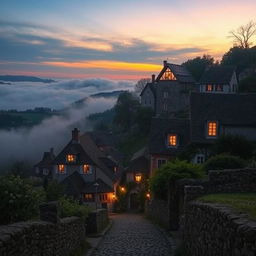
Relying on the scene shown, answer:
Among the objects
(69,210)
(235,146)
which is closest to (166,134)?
(235,146)

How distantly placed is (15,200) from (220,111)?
3232 cm

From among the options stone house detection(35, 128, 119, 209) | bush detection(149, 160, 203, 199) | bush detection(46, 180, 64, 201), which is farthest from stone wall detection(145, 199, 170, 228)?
stone house detection(35, 128, 119, 209)

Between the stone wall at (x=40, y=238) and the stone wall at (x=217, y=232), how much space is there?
13.0 feet

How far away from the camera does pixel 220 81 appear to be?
76.0 meters

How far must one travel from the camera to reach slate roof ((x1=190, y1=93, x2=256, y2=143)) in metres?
41.3

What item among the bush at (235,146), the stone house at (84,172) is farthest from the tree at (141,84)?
the bush at (235,146)

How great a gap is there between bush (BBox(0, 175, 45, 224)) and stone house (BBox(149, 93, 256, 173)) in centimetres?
2944

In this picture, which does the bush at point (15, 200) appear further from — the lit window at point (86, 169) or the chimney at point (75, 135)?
the lit window at point (86, 169)

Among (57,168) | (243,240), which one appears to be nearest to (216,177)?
(243,240)

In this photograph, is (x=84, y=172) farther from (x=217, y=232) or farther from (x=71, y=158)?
(x=217, y=232)

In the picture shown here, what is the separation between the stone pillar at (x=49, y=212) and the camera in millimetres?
13258

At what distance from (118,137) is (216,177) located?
81982 millimetres

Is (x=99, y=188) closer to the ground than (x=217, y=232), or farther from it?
closer to the ground

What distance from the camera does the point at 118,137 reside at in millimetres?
100312
